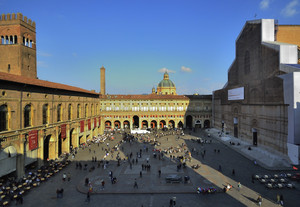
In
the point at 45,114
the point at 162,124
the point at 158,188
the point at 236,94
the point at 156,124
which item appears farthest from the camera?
the point at 156,124

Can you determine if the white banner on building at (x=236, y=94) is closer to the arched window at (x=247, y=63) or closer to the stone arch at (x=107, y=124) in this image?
the arched window at (x=247, y=63)

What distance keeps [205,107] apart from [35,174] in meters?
59.3

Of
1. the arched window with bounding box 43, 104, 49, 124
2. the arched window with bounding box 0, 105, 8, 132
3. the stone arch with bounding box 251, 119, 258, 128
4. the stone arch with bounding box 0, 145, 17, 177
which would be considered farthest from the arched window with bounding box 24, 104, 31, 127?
the stone arch with bounding box 251, 119, 258, 128

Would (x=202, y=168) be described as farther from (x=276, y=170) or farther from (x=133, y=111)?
(x=133, y=111)

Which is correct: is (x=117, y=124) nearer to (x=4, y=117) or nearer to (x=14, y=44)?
(x=14, y=44)

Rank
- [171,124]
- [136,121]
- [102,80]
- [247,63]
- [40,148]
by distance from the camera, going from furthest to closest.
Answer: [102,80], [136,121], [171,124], [247,63], [40,148]

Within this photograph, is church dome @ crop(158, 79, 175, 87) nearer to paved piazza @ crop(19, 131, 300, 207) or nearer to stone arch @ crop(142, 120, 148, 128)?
stone arch @ crop(142, 120, 148, 128)

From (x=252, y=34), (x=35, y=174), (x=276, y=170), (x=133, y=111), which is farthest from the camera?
(x=133, y=111)

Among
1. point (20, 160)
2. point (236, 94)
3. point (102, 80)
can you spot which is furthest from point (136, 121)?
point (20, 160)

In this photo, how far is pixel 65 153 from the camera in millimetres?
39062

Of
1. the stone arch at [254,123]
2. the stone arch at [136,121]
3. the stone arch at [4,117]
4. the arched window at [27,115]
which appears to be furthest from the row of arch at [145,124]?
the stone arch at [4,117]

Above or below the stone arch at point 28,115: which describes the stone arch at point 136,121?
below

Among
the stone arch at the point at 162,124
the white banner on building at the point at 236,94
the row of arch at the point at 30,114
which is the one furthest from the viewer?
the stone arch at the point at 162,124

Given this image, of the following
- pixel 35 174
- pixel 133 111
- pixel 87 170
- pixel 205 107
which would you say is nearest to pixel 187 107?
pixel 205 107
